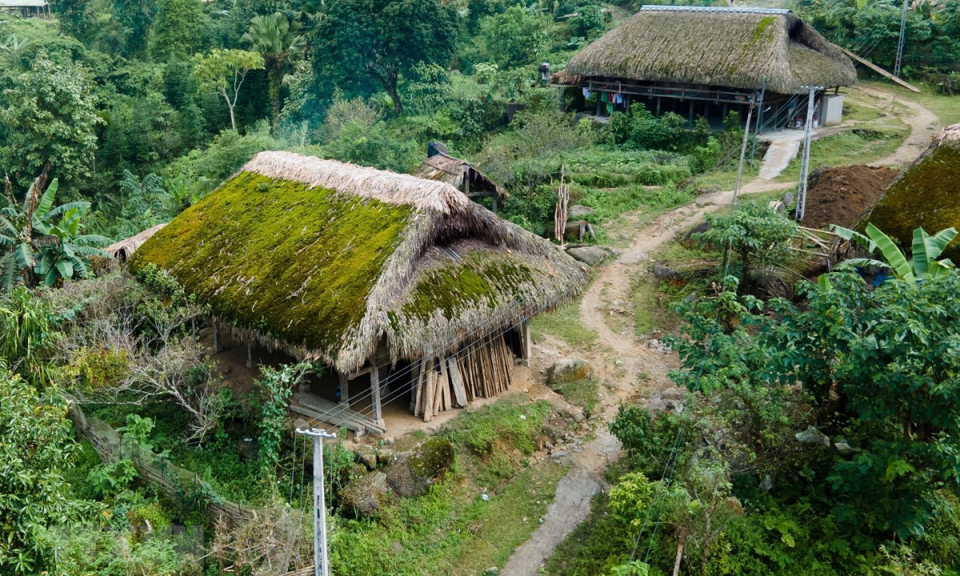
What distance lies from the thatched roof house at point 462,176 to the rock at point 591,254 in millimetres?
3055

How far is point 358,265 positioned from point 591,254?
27.3 ft

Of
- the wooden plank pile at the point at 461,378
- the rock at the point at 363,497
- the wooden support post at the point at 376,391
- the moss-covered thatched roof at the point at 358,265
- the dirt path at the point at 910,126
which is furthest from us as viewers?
the dirt path at the point at 910,126

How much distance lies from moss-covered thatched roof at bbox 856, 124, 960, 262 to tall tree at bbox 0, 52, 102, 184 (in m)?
23.5

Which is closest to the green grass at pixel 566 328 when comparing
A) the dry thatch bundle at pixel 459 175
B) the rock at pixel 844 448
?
the dry thatch bundle at pixel 459 175

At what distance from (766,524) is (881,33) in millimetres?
25389

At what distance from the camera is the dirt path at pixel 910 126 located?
75.2 feet

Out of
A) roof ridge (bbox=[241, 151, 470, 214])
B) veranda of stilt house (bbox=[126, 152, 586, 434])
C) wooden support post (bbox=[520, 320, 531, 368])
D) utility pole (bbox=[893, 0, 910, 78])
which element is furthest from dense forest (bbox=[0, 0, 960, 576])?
utility pole (bbox=[893, 0, 910, 78])

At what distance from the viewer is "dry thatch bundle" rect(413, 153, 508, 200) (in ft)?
67.5

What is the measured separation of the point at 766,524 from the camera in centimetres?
1025

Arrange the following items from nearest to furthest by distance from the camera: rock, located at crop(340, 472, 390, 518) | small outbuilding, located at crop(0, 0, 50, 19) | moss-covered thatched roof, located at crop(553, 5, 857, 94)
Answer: rock, located at crop(340, 472, 390, 518), moss-covered thatched roof, located at crop(553, 5, 857, 94), small outbuilding, located at crop(0, 0, 50, 19)

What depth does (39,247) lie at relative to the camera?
16328 mm

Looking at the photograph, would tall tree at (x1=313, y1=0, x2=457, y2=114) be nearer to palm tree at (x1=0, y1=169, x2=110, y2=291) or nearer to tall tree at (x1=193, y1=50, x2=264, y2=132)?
tall tree at (x1=193, y1=50, x2=264, y2=132)

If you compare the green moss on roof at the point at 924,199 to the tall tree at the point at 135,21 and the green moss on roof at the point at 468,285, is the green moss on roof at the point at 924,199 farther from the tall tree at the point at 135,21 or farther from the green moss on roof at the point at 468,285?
the tall tree at the point at 135,21

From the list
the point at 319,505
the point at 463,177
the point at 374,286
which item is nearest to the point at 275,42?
the point at 463,177
